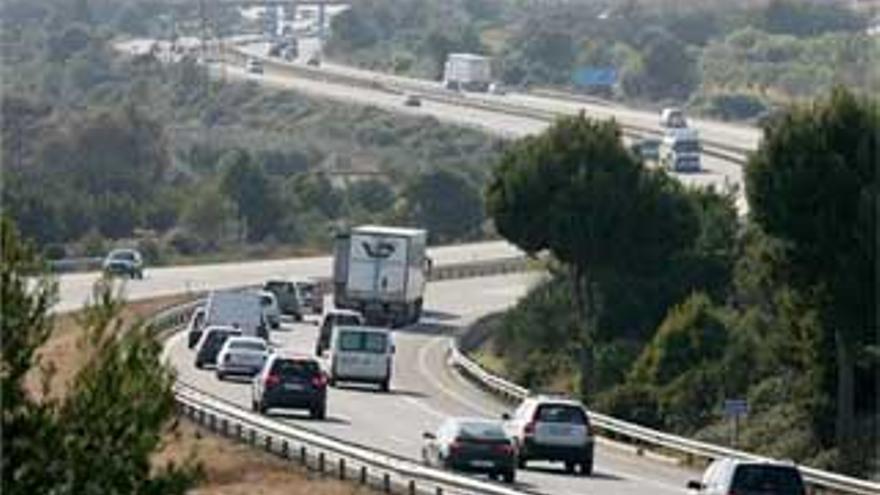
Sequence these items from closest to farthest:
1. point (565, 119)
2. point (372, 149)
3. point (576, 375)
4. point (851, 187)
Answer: point (851, 187)
point (576, 375)
point (565, 119)
point (372, 149)

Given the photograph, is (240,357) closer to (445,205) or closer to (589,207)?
(589,207)

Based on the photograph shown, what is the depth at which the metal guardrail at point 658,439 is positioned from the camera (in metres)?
48.4

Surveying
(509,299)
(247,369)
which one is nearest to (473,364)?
(247,369)

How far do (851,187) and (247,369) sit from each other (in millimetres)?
16038

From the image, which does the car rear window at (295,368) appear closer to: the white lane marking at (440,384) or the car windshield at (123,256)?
the white lane marking at (440,384)

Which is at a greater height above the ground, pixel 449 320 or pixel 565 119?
pixel 565 119

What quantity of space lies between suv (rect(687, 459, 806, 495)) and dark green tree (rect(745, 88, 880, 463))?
15.0 meters

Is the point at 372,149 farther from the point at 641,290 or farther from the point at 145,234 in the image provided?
the point at 641,290

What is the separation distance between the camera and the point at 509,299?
107 metres

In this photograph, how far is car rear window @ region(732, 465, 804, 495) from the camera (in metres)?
40.8

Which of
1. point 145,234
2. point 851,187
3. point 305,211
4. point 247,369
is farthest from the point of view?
point 305,211

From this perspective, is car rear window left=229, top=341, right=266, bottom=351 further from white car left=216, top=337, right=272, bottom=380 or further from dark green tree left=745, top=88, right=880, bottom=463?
dark green tree left=745, top=88, right=880, bottom=463

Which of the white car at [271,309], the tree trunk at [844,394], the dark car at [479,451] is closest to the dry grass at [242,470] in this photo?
the dark car at [479,451]

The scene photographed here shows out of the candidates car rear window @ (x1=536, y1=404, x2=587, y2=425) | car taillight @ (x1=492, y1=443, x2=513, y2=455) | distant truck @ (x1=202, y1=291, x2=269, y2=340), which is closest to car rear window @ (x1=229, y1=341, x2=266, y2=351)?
distant truck @ (x1=202, y1=291, x2=269, y2=340)
